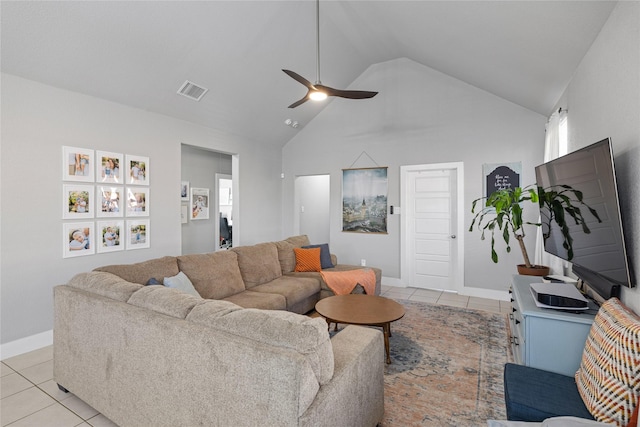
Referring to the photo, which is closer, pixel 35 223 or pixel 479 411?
pixel 479 411

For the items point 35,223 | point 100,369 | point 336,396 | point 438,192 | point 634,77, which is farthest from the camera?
point 438,192

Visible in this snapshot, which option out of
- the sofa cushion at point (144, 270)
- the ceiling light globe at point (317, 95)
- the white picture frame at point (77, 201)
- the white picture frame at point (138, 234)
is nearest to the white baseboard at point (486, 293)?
the ceiling light globe at point (317, 95)

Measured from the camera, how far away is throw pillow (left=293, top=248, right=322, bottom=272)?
14.6ft

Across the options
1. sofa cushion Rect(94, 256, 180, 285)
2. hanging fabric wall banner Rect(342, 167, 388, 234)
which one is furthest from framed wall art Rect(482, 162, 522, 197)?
sofa cushion Rect(94, 256, 180, 285)

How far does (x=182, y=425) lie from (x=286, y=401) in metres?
0.72

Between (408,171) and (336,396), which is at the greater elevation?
(408,171)

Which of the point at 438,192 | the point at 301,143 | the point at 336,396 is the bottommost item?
the point at 336,396

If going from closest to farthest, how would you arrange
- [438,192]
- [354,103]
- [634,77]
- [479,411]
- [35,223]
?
[634,77] → [479,411] → [35,223] → [438,192] → [354,103]

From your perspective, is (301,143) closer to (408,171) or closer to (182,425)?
(408,171)

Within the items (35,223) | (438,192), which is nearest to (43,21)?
(35,223)

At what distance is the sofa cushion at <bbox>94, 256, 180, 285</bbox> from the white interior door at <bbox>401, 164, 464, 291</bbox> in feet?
12.8

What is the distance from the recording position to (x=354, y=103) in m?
5.98

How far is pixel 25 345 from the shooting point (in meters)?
3.06

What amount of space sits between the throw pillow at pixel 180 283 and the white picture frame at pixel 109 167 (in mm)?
1786
